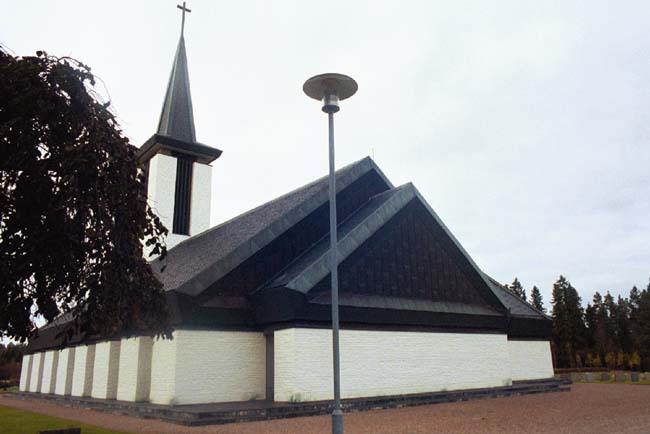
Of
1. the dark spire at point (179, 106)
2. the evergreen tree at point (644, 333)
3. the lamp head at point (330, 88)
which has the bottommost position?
the evergreen tree at point (644, 333)

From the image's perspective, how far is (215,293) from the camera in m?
18.8

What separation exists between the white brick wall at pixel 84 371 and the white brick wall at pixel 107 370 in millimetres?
1818

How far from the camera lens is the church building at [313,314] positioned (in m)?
17.9

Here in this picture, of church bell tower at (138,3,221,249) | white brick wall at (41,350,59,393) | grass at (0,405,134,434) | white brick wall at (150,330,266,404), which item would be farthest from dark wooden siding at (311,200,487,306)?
white brick wall at (41,350,59,393)

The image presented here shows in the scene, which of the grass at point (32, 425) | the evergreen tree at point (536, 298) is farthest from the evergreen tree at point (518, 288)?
the grass at point (32, 425)

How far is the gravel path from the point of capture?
1214 cm

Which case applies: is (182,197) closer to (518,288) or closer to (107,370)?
(107,370)

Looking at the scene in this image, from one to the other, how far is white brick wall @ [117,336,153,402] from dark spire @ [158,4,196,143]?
588 inches

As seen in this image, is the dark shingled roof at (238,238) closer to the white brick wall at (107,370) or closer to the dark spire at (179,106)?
the white brick wall at (107,370)

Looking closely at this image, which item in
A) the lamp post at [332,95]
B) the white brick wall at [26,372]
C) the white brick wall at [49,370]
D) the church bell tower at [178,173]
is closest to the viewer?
the lamp post at [332,95]

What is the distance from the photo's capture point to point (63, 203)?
29.5 ft

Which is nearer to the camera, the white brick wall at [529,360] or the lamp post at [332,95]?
the lamp post at [332,95]

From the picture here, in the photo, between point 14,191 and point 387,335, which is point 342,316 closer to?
point 387,335

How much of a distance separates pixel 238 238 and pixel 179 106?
14716 mm
